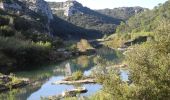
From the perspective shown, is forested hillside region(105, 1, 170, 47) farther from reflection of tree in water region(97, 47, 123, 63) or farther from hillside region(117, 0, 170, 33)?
reflection of tree in water region(97, 47, 123, 63)

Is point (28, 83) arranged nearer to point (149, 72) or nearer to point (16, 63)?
point (16, 63)

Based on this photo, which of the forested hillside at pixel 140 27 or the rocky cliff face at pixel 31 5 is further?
the rocky cliff face at pixel 31 5

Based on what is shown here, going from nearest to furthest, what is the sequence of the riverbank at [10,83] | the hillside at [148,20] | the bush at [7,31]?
the riverbank at [10,83], the bush at [7,31], the hillside at [148,20]

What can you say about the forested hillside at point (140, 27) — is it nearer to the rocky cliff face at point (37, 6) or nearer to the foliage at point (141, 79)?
the rocky cliff face at point (37, 6)

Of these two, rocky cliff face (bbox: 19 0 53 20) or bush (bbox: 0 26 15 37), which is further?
rocky cliff face (bbox: 19 0 53 20)

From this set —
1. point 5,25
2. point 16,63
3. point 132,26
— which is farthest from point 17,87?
point 132,26

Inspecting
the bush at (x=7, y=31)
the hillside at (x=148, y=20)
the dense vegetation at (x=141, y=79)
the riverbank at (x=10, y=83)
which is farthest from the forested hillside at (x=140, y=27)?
the dense vegetation at (x=141, y=79)

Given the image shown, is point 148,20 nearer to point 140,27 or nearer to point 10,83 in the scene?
point 140,27

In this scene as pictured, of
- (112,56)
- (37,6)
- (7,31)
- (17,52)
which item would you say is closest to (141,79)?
(17,52)

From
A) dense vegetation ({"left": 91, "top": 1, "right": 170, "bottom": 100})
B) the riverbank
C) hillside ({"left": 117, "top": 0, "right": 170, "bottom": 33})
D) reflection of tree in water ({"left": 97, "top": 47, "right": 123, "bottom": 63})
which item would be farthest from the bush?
dense vegetation ({"left": 91, "top": 1, "right": 170, "bottom": 100})

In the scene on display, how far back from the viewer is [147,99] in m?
15.8

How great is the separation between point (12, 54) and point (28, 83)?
2597 centimetres

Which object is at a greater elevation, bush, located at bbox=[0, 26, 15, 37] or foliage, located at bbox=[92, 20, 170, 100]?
foliage, located at bbox=[92, 20, 170, 100]

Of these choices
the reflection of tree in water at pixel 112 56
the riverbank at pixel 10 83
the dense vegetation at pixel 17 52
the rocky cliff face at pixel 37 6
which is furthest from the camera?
the rocky cliff face at pixel 37 6
